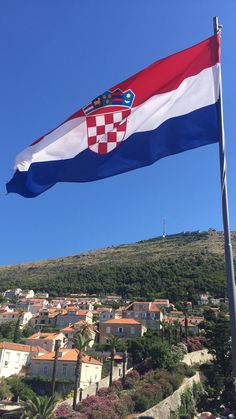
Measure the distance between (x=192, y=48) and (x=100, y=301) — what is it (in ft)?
429

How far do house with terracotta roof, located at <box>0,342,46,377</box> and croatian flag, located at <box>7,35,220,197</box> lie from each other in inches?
2437

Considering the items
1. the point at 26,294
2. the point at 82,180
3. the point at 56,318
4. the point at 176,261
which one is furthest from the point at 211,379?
the point at 176,261

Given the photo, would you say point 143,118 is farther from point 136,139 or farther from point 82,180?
point 82,180

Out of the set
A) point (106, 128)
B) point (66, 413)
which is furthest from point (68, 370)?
point (106, 128)

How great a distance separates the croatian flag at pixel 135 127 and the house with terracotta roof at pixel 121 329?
3007 inches

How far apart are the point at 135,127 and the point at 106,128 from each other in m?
0.74

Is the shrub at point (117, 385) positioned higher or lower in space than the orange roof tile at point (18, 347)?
lower

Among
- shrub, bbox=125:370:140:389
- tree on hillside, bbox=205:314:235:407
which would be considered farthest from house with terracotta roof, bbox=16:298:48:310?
tree on hillside, bbox=205:314:235:407

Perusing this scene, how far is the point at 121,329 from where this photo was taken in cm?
8362

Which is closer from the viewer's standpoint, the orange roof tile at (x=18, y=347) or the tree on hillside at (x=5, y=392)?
the tree on hillside at (x=5, y=392)

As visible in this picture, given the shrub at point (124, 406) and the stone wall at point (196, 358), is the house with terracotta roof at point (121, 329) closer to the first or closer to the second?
the stone wall at point (196, 358)

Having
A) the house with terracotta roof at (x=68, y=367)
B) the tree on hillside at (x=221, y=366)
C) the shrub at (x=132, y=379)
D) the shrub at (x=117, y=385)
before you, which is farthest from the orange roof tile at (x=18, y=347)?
the tree on hillside at (x=221, y=366)

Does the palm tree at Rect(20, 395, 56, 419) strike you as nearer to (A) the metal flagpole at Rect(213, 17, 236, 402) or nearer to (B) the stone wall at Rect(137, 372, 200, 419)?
(B) the stone wall at Rect(137, 372, 200, 419)

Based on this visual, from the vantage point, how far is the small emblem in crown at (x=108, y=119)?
9945mm
